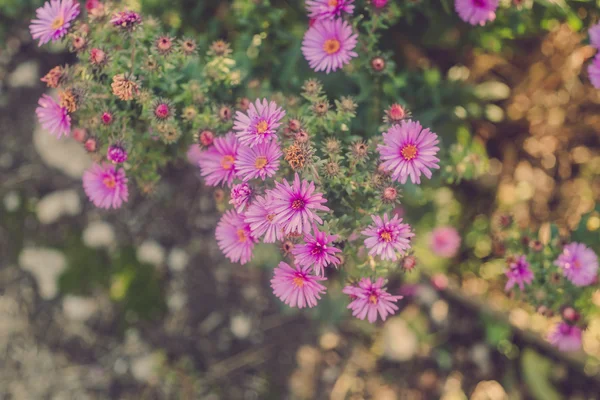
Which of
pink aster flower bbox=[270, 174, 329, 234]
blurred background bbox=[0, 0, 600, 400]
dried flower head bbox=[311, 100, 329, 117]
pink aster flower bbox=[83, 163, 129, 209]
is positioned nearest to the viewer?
pink aster flower bbox=[270, 174, 329, 234]

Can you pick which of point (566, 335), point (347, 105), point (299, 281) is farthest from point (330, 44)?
point (566, 335)

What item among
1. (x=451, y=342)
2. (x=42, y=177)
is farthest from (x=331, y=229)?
(x=42, y=177)

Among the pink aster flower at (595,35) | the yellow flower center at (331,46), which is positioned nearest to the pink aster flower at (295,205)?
the yellow flower center at (331,46)

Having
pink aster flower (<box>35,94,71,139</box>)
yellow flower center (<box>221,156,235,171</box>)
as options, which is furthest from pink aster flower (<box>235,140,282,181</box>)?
pink aster flower (<box>35,94,71,139</box>)

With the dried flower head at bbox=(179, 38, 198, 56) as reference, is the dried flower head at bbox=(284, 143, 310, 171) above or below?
below

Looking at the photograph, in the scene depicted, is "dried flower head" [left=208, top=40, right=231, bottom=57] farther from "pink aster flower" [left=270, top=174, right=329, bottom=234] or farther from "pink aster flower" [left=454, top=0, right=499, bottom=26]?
"pink aster flower" [left=454, top=0, right=499, bottom=26]

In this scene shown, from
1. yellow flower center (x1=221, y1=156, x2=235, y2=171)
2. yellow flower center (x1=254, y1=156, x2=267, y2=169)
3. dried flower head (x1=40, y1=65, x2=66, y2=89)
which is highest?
dried flower head (x1=40, y1=65, x2=66, y2=89)

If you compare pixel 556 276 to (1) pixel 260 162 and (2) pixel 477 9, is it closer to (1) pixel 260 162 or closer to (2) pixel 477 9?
(2) pixel 477 9

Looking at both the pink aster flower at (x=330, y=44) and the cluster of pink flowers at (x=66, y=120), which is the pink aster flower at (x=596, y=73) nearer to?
the pink aster flower at (x=330, y=44)
